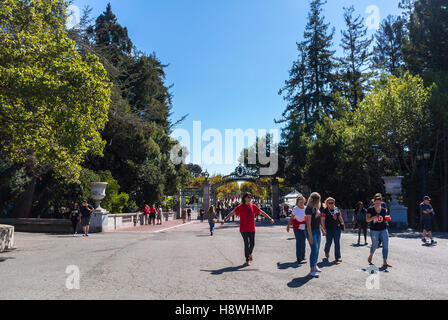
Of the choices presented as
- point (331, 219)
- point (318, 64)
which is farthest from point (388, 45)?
point (331, 219)

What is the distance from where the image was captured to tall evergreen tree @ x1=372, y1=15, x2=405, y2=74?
3703 centimetres

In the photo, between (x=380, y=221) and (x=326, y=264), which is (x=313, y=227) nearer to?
(x=326, y=264)

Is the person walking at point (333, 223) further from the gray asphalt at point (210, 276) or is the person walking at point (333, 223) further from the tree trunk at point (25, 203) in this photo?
the tree trunk at point (25, 203)

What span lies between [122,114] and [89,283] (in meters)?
21.9

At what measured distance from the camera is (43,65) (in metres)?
11.3

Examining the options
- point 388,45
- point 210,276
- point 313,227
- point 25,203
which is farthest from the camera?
point 388,45

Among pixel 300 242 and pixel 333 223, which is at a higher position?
pixel 333 223

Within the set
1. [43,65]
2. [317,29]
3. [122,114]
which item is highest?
[317,29]

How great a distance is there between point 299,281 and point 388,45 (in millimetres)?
38257

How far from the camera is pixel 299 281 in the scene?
6.48m

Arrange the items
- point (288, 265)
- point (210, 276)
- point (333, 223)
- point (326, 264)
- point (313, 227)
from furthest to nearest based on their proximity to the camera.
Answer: point (333, 223)
point (326, 264)
point (288, 265)
point (313, 227)
point (210, 276)

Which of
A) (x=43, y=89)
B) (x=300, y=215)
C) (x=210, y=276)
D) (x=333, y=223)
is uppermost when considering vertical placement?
(x=43, y=89)
